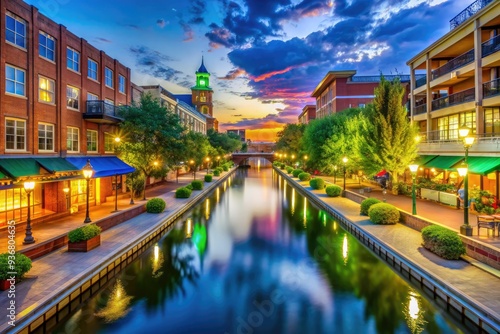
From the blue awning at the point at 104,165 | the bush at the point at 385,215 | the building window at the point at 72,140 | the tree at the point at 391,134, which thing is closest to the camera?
the bush at the point at 385,215

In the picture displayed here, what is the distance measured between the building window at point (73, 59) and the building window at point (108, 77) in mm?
3785

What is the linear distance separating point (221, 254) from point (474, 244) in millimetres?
10788

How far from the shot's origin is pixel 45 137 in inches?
Result: 755

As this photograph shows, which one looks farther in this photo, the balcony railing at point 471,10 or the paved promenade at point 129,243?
the balcony railing at point 471,10

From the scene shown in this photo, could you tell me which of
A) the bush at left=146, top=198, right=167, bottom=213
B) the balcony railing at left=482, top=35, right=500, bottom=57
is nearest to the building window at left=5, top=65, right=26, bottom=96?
the bush at left=146, top=198, right=167, bottom=213

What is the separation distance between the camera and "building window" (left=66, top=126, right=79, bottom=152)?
21562 mm

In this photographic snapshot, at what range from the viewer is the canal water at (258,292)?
9367 millimetres

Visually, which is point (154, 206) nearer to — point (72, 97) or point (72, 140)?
point (72, 140)

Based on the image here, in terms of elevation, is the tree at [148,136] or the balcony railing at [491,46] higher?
the balcony railing at [491,46]

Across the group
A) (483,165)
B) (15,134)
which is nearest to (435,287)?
(483,165)

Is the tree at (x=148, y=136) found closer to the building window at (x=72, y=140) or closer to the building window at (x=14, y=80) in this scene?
the building window at (x=72, y=140)

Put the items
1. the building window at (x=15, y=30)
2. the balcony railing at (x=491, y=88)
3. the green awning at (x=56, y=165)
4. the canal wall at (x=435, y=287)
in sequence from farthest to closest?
the balcony railing at (x=491, y=88), the green awning at (x=56, y=165), the building window at (x=15, y=30), the canal wall at (x=435, y=287)

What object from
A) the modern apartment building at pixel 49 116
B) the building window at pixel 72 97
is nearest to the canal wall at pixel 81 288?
the modern apartment building at pixel 49 116

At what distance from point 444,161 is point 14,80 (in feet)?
94.1
